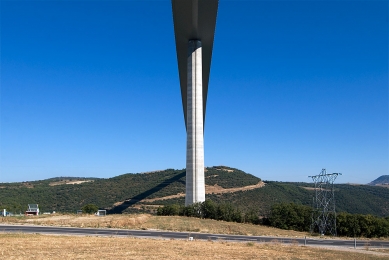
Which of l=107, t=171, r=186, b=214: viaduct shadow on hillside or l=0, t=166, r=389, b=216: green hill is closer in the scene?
l=107, t=171, r=186, b=214: viaduct shadow on hillside

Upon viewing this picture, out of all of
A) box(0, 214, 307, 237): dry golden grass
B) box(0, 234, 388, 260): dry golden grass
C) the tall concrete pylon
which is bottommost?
box(0, 214, 307, 237): dry golden grass

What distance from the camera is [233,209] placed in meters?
41.6

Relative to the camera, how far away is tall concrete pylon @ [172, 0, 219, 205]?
44.4 m

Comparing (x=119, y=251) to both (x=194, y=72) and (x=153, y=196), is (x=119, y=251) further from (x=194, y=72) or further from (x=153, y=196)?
(x=153, y=196)

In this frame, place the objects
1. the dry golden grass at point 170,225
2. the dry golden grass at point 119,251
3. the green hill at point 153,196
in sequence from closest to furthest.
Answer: the dry golden grass at point 119,251 < the dry golden grass at point 170,225 < the green hill at point 153,196

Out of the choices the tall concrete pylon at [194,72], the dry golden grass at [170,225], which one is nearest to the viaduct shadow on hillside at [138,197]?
the tall concrete pylon at [194,72]

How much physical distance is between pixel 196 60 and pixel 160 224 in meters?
24.7

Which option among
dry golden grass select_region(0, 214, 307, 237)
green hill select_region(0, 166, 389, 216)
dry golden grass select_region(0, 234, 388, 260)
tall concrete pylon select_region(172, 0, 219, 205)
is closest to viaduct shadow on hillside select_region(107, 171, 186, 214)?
green hill select_region(0, 166, 389, 216)

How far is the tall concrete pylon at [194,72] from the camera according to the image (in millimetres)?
44406

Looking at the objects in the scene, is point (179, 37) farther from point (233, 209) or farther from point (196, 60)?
point (233, 209)

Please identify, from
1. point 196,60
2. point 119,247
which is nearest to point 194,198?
point 196,60

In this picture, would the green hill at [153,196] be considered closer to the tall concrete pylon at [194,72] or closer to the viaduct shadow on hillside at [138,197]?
the viaduct shadow on hillside at [138,197]

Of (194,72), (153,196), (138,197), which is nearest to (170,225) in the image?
(194,72)

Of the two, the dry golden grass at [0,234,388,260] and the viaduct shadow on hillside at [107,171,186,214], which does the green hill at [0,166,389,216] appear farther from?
the dry golden grass at [0,234,388,260]
